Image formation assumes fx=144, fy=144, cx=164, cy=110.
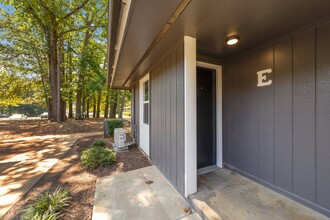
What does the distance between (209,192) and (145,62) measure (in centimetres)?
293

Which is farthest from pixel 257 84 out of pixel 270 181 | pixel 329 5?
pixel 270 181

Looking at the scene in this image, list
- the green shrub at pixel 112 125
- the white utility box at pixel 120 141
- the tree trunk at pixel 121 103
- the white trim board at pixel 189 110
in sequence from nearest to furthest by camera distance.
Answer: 1. the white trim board at pixel 189 110
2. the white utility box at pixel 120 141
3. the green shrub at pixel 112 125
4. the tree trunk at pixel 121 103

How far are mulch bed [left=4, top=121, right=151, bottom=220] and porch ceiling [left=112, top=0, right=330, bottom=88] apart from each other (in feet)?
8.51

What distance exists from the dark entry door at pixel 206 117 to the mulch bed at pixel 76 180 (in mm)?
1469

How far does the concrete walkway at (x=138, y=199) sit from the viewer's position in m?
1.93

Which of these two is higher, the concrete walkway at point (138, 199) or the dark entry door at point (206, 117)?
the dark entry door at point (206, 117)

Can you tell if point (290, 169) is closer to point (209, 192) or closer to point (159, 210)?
point (209, 192)

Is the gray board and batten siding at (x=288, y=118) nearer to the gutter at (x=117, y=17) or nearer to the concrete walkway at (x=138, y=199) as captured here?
the concrete walkway at (x=138, y=199)

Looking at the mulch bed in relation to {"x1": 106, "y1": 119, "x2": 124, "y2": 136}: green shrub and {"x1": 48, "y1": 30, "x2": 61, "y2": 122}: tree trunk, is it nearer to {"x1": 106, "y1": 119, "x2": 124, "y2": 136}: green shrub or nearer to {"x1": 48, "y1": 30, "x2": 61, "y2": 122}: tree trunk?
{"x1": 106, "y1": 119, "x2": 124, "y2": 136}: green shrub

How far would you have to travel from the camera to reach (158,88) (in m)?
3.35

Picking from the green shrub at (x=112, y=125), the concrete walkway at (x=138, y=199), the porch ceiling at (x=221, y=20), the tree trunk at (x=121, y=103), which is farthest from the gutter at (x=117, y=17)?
the tree trunk at (x=121, y=103)

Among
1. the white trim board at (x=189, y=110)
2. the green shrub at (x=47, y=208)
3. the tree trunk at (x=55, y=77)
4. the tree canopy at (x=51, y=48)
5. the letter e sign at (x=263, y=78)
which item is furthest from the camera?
the tree trunk at (x=55, y=77)

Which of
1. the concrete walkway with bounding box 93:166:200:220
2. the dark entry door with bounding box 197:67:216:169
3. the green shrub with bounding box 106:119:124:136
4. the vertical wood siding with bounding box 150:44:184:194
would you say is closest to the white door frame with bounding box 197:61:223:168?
the dark entry door with bounding box 197:67:216:169

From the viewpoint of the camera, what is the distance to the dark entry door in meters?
3.12
